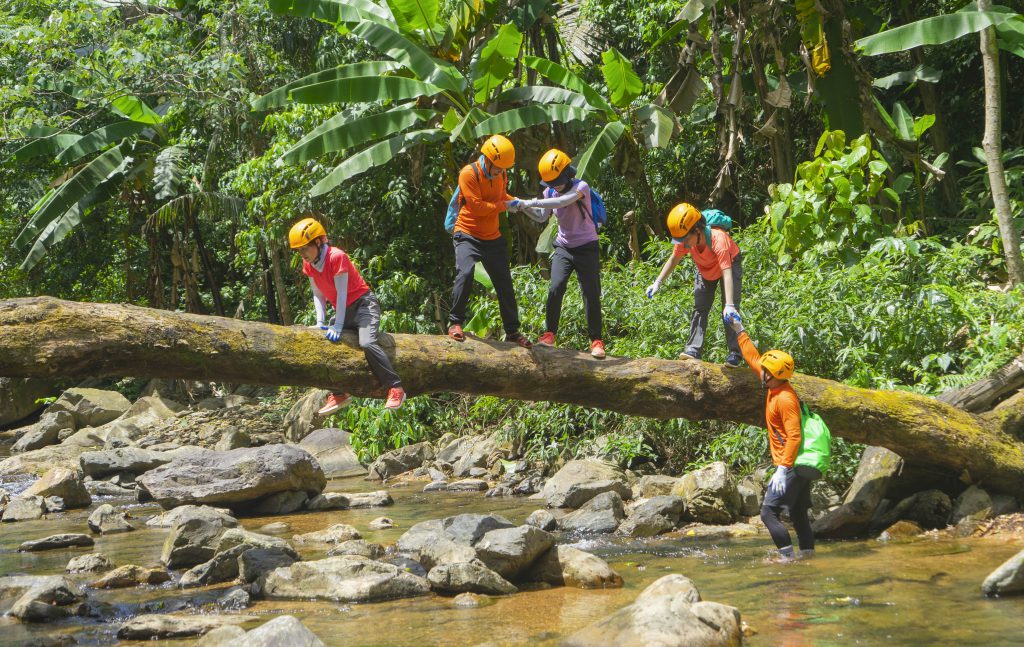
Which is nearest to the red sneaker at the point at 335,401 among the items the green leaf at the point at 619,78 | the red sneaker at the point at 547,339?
the red sneaker at the point at 547,339

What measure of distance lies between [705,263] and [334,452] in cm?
866

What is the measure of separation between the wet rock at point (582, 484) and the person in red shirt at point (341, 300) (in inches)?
143

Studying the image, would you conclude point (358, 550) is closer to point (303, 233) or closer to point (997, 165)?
point (303, 233)

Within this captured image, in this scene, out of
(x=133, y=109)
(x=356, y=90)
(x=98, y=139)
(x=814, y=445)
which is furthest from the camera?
(x=98, y=139)

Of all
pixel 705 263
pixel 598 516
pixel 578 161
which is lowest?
pixel 598 516

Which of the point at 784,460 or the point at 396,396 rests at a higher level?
the point at 396,396

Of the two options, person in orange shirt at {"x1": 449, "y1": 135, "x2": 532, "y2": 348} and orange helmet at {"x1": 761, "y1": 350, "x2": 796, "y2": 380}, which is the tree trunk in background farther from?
person in orange shirt at {"x1": 449, "y1": 135, "x2": 532, "y2": 348}

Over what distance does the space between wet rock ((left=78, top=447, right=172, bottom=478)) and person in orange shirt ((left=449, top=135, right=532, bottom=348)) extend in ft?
27.0

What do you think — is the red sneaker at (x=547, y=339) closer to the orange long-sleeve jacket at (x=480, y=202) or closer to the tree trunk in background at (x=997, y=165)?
the orange long-sleeve jacket at (x=480, y=202)

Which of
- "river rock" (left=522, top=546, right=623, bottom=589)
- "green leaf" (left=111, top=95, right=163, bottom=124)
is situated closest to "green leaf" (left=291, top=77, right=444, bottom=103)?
"river rock" (left=522, top=546, right=623, bottom=589)

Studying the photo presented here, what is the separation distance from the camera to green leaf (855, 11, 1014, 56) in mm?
10203

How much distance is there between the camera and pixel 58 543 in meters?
9.43

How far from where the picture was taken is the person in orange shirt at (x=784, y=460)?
6996 millimetres

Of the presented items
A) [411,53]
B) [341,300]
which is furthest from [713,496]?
[411,53]
